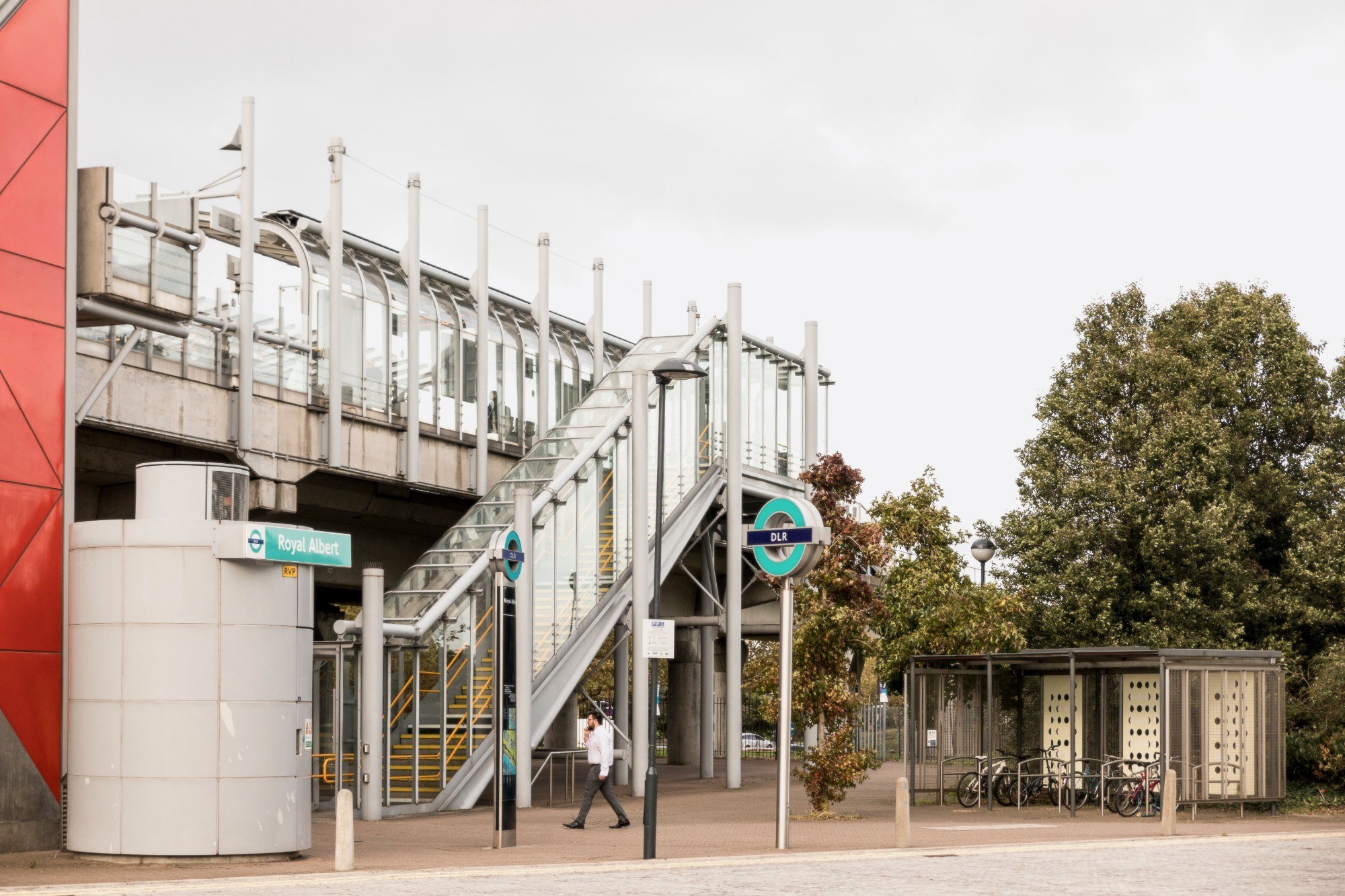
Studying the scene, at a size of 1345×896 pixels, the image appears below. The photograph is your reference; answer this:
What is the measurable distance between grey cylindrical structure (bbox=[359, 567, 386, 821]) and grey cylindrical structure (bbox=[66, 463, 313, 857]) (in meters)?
5.00

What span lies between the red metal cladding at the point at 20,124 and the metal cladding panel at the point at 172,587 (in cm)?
464

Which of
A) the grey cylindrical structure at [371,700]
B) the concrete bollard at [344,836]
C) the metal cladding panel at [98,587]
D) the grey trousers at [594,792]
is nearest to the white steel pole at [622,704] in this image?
the grey cylindrical structure at [371,700]

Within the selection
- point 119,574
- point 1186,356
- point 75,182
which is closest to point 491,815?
point 119,574

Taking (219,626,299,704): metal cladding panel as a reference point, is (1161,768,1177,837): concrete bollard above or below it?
below

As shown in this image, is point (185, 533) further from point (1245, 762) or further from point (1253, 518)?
point (1253, 518)

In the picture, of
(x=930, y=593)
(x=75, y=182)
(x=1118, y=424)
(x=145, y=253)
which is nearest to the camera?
(x=75, y=182)

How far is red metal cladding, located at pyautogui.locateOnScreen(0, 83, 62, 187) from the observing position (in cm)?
1802

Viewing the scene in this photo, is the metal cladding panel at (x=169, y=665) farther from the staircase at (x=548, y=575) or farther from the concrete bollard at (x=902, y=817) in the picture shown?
the concrete bollard at (x=902, y=817)

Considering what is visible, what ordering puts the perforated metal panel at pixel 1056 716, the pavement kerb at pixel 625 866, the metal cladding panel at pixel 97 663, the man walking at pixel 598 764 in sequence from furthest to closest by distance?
1. the perforated metal panel at pixel 1056 716
2. the man walking at pixel 598 764
3. the metal cladding panel at pixel 97 663
4. the pavement kerb at pixel 625 866

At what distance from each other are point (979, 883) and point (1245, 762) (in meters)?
14.0

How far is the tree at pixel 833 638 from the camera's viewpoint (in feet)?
77.2

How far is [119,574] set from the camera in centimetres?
1686

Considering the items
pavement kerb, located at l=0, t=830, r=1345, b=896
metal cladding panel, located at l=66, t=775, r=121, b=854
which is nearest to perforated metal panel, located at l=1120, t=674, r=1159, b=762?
pavement kerb, located at l=0, t=830, r=1345, b=896

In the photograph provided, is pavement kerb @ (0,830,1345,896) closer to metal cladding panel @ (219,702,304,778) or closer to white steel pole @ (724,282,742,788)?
metal cladding panel @ (219,702,304,778)
